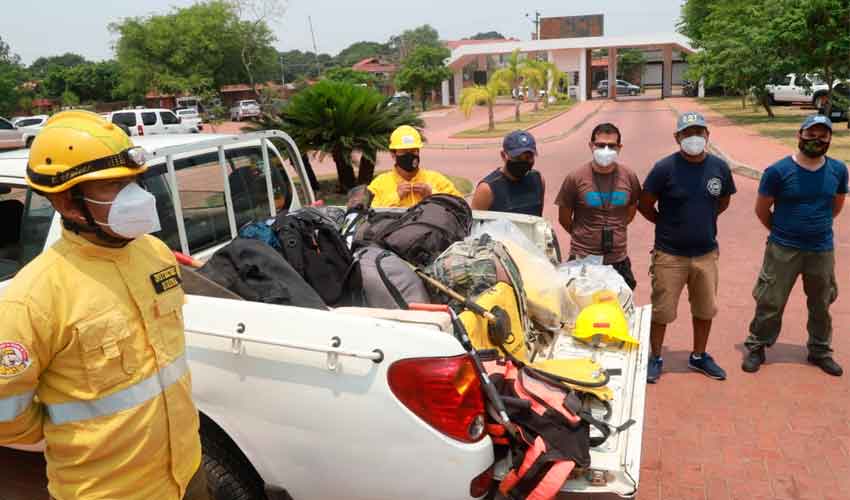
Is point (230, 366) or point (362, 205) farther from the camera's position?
point (362, 205)

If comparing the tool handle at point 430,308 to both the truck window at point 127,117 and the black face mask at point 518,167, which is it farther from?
the truck window at point 127,117

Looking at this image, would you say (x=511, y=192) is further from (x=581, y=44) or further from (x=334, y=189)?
(x=581, y=44)

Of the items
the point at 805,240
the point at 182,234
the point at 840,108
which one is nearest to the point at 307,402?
the point at 182,234

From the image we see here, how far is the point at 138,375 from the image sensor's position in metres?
2.03

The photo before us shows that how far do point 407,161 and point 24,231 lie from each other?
2717 mm

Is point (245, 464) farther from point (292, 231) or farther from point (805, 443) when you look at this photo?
point (805, 443)

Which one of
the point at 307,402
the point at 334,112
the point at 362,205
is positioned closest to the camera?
the point at 307,402

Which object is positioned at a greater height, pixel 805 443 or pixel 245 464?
pixel 245 464

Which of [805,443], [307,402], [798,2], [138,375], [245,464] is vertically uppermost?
[798,2]

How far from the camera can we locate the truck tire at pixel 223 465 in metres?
2.67

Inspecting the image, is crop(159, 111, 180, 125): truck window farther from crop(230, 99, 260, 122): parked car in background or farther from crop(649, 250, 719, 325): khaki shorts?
crop(649, 250, 719, 325): khaki shorts

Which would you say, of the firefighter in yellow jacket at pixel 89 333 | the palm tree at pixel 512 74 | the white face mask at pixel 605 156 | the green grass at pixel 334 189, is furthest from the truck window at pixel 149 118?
the firefighter in yellow jacket at pixel 89 333

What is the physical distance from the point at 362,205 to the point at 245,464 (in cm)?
215

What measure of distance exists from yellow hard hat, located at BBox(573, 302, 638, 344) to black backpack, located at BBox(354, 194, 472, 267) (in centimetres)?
86
